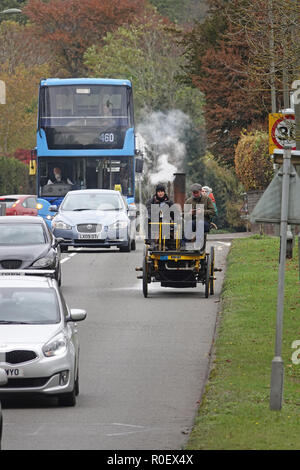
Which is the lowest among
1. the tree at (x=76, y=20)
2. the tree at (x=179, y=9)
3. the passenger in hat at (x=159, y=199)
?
the passenger in hat at (x=159, y=199)

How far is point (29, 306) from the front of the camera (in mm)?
13992

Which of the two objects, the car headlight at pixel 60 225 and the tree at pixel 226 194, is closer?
the car headlight at pixel 60 225

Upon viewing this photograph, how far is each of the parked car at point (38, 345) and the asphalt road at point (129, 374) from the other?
9.9 inches

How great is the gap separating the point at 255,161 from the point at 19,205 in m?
9.33

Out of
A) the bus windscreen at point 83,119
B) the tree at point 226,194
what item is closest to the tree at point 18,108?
the tree at point 226,194

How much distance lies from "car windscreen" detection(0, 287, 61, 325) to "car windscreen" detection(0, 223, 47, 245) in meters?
10.6

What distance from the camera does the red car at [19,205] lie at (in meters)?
48.1

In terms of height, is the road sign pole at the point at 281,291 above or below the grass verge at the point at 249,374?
above

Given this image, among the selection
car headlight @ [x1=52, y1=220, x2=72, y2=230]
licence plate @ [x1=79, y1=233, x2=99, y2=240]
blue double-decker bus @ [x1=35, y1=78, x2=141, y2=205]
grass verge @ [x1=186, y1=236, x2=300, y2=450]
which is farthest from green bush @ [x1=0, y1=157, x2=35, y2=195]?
grass verge @ [x1=186, y1=236, x2=300, y2=450]

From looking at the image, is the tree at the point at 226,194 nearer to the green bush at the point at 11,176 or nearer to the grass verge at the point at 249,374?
the green bush at the point at 11,176

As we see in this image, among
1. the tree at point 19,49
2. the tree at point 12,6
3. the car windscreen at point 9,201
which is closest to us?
the car windscreen at point 9,201

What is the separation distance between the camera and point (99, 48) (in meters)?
86.1

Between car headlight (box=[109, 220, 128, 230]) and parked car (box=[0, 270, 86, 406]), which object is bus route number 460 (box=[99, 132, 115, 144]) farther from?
parked car (box=[0, 270, 86, 406])

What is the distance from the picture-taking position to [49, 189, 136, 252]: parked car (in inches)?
1246
